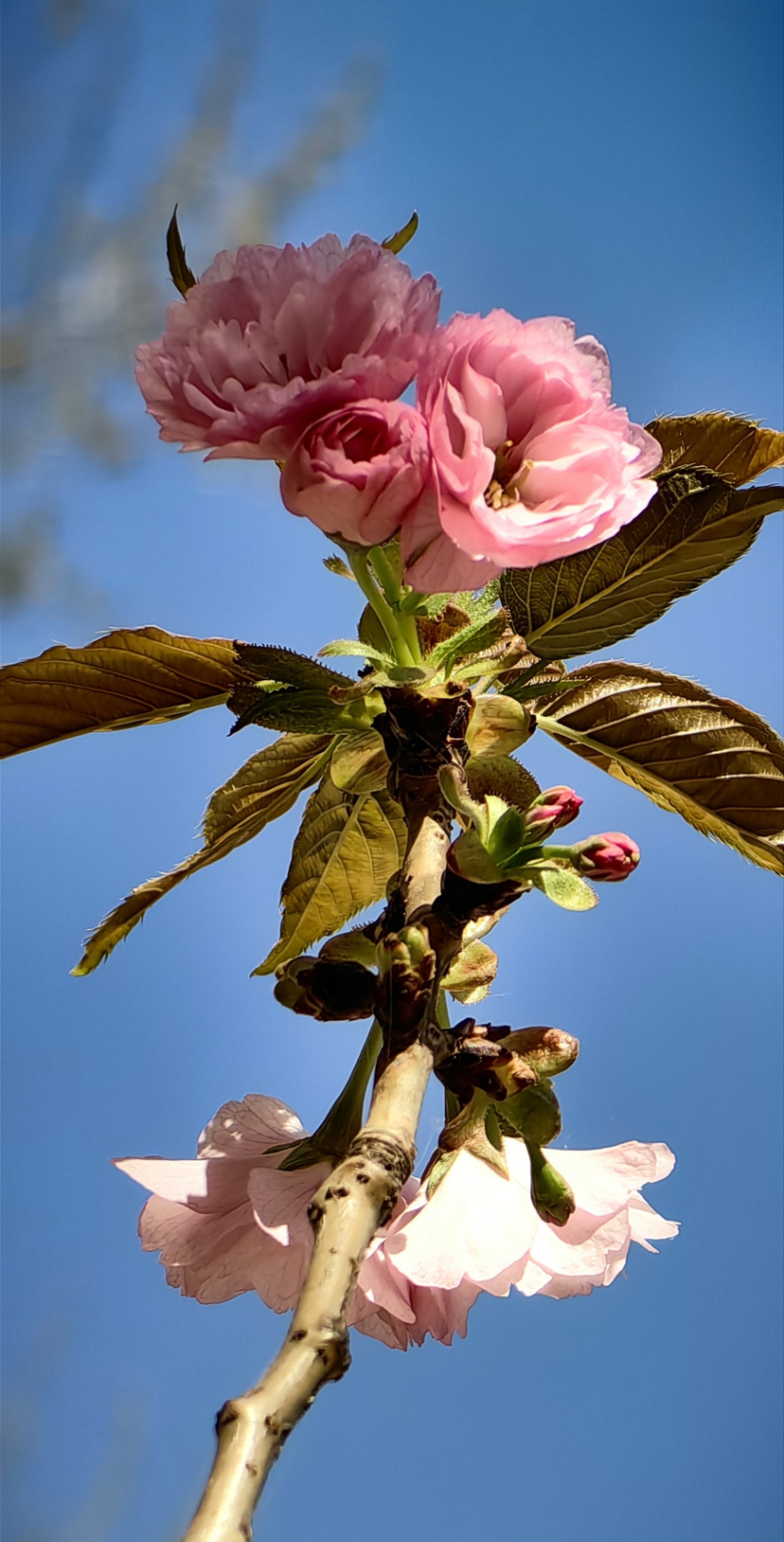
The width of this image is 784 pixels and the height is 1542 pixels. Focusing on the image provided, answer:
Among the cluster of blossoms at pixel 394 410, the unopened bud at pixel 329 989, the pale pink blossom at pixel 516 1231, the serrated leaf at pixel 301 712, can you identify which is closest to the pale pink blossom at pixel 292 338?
the cluster of blossoms at pixel 394 410

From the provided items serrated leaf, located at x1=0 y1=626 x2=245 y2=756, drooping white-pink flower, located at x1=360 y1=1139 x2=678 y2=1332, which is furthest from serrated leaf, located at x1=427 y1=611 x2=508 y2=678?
drooping white-pink flower, located at x1=360 y1=1139 x2=678 y2=1332

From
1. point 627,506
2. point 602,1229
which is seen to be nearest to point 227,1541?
point 602,1229

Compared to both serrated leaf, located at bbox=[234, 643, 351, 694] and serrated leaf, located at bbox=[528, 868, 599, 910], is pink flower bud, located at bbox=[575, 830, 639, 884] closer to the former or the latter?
serrated leaf, located at bbox=[528, 868, 599, 910]

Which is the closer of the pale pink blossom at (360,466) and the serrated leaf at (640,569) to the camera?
the pale pink blossom at (360,466)

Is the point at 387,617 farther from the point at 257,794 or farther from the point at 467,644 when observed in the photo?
the point at 257,794

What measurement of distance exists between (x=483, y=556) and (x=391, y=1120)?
0.73 feet

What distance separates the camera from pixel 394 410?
0.45m

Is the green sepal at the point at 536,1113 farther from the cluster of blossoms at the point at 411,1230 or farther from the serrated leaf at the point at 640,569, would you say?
the serrated leaf at the point at 640,569

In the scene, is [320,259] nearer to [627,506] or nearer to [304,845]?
[627,506]

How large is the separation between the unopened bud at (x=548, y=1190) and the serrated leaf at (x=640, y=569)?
0.85 feet

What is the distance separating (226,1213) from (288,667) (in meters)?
0.25

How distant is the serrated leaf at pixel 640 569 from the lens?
1.82 feet

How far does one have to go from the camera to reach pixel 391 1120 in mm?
385

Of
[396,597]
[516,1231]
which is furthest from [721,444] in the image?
[516,1231]
